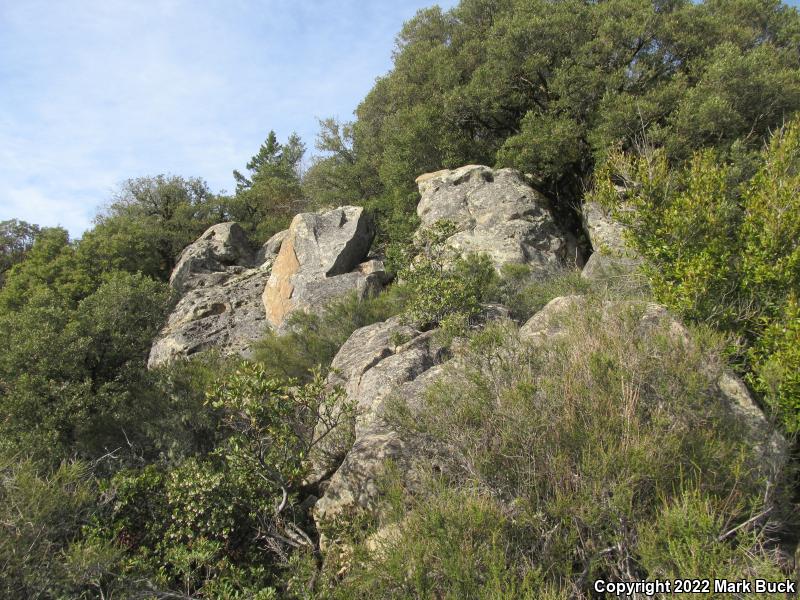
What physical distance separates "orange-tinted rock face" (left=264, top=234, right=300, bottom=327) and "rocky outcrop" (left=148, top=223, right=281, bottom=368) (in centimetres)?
37

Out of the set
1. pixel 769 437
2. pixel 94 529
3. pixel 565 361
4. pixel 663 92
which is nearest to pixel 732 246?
pixel 769 437

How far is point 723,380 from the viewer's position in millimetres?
5246

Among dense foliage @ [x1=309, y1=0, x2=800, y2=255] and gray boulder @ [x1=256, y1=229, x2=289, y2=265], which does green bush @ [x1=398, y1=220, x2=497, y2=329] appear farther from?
gray boulder @ [x1=256, y1=229, x2=289, y2=265]

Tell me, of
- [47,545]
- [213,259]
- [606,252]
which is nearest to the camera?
[47,545]

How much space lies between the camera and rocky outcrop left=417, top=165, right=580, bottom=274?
41.1 feet

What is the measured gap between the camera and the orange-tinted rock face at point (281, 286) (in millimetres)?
14164

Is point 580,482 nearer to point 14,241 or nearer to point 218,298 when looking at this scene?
point 218,298

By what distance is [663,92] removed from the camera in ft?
44.6

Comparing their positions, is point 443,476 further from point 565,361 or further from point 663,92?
point 663,92

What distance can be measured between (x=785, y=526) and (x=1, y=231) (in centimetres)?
3340

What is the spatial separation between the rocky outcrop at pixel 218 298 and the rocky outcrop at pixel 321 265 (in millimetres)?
833

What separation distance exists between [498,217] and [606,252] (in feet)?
16.4

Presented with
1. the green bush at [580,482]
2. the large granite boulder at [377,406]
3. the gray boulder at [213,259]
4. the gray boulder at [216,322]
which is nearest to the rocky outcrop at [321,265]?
the gray boulder at [216,322]

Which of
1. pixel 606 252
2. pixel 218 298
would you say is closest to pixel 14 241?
pixel 218 298
